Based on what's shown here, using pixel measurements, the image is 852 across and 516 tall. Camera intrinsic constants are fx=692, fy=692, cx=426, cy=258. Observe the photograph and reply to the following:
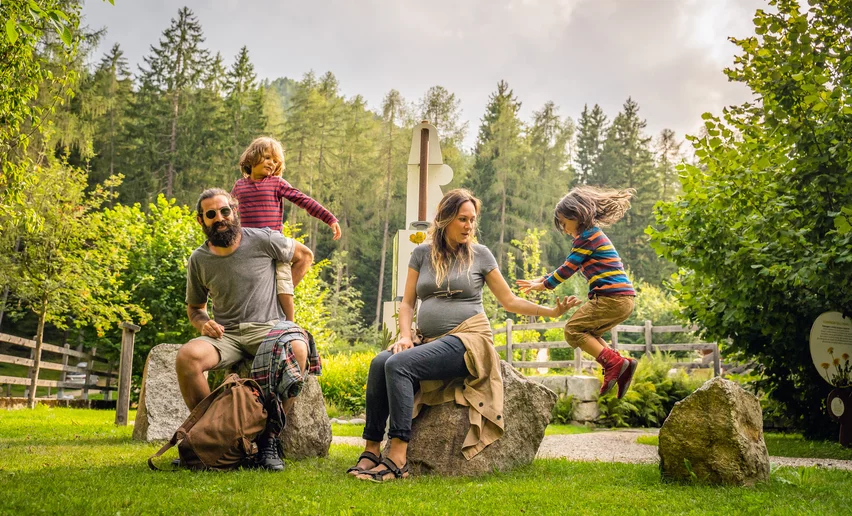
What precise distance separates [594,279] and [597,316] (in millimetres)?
261

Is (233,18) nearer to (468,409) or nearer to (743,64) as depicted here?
(743,64)

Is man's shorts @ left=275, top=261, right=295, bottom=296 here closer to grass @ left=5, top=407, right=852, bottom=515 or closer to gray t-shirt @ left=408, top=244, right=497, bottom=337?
gray t-shirt @ left=408, top=244, right=497, bottom=337

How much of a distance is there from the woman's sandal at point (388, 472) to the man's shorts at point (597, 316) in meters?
1.55

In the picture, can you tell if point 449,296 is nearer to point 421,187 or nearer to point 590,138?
point 421,187

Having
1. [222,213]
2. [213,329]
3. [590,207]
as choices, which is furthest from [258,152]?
[590,207]

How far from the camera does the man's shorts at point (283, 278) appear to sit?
15.5 feet

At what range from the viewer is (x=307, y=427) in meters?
4.72

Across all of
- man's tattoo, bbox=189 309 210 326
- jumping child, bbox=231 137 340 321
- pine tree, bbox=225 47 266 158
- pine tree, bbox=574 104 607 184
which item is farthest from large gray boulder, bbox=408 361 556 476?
pine tree, bbox=574 104 607 184

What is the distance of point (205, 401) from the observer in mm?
4184

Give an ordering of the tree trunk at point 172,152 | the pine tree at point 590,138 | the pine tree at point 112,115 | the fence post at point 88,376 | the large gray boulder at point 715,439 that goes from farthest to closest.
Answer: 1. the pine tree at point 590,138
2. the pine tree at point 112,115
3. the tree trunk at point 172,152
4. the fence post at point 88,376
5. the large gray boulder at point 715,439

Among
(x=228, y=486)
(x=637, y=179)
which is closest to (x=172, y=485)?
(x=228, y=486)

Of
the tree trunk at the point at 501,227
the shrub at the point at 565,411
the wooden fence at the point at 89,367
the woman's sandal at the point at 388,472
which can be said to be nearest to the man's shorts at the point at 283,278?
the woman's sandal at the point at 388,472

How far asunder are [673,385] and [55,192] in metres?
12.1

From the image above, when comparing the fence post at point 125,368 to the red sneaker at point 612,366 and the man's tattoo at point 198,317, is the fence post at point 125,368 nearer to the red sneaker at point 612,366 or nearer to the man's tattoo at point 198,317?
the man's tattoo at point 198,317
